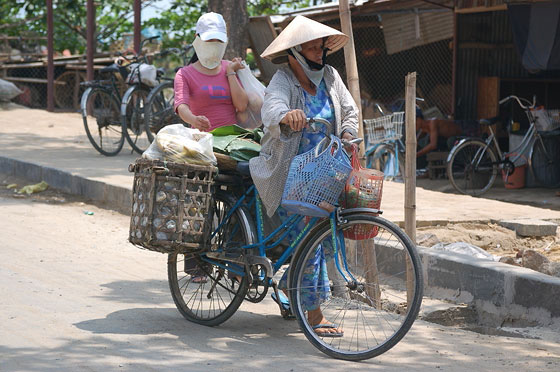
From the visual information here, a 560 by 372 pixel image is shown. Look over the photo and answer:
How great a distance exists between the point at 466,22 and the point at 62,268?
956 centimetres

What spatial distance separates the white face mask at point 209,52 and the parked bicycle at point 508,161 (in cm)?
652

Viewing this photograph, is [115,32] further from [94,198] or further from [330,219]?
[330,219]

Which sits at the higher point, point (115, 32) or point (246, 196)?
point (115, 32)

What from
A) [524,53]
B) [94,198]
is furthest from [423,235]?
[524,53]

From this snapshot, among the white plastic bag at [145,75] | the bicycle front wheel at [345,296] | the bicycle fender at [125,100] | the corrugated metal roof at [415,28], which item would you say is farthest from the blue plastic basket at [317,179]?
the corrugated metal roof at [415,28]

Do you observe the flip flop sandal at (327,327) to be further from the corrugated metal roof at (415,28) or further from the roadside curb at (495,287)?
the corrugated metal roof at (415,28)

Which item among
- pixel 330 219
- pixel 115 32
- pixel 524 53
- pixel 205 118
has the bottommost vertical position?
pixel 330 219

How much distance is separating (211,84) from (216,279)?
1.56 m

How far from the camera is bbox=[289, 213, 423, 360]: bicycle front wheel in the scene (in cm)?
420

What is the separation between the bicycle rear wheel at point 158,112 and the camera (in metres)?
11.3

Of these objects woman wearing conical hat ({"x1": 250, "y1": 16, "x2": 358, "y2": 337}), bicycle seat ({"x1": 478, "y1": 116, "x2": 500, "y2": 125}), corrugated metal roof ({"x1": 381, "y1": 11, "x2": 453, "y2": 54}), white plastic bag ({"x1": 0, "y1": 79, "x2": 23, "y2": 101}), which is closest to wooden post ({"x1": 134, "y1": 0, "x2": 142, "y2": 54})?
white plastic bag ({"x1": 0, "y1": 79, "x2": 23, "y2": 101})

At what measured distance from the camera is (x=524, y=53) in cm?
1132

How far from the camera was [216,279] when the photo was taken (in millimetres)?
A: 5105

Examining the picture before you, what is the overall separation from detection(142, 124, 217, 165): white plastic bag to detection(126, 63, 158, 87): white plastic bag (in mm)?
6990
